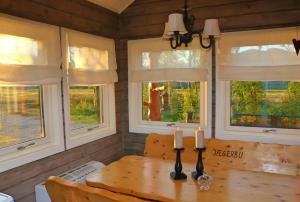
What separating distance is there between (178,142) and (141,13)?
182 centimetres

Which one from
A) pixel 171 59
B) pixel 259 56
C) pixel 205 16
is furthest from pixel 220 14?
pixel 171 59

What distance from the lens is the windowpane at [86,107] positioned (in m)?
2.68

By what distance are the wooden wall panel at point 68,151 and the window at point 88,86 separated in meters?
0.10

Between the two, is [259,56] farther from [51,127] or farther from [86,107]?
[51,127]

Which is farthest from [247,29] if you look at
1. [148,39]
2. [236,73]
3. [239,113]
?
[148,39]

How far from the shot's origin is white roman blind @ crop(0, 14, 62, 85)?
190cm

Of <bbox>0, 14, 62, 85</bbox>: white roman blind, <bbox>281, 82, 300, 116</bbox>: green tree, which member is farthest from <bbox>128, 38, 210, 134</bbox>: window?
<bbox>0, 14, 62, 85</bbox>: white roman blind

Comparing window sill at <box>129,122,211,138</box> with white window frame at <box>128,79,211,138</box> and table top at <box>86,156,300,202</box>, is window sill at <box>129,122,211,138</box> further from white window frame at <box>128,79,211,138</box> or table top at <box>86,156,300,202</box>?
table top at <box>86,156,300,202</box>

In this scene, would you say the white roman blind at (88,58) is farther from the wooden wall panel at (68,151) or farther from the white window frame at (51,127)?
the white window frame at (51,127)

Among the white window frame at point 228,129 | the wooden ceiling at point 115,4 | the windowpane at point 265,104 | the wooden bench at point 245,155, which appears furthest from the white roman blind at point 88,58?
the windowpane at point 265,104

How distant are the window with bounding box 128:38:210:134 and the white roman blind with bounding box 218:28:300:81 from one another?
224mm

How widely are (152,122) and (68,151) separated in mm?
1094

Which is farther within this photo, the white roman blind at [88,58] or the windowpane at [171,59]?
the windowpane at [171,59]

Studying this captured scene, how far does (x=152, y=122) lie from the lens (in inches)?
127
